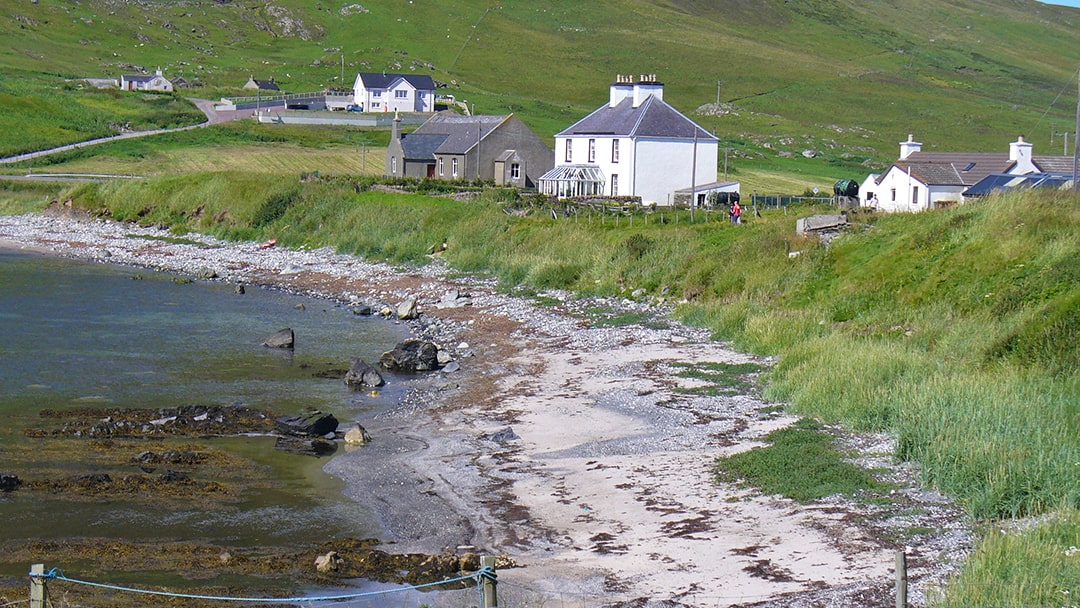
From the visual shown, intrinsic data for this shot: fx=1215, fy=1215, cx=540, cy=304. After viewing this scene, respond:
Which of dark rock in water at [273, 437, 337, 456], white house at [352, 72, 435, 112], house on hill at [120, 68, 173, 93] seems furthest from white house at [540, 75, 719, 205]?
house on hill at [120, 68, 173, 93]

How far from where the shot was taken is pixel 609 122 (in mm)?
66500

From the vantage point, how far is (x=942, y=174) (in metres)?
57.0

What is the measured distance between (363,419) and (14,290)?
23688 mm

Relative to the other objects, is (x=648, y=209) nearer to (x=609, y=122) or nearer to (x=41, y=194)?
(x=609, y=122)

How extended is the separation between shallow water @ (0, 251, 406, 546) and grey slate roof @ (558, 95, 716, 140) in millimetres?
26009

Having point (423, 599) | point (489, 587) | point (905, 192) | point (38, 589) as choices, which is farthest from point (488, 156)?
point (489, 587)

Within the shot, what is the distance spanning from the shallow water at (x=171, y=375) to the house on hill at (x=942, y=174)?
2900 cm

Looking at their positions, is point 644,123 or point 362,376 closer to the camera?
point 362,376

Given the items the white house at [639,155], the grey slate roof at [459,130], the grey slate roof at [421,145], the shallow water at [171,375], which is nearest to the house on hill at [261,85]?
the grey slate roof at [459,130]

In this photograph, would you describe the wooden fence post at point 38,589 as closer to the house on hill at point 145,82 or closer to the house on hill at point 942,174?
the house on hill at point 942,174

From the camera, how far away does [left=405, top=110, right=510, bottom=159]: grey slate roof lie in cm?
7481

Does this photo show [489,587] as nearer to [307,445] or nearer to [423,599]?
[423,599]

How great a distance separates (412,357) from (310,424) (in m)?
7.16

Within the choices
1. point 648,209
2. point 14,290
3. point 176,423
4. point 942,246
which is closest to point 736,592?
point 176,423
